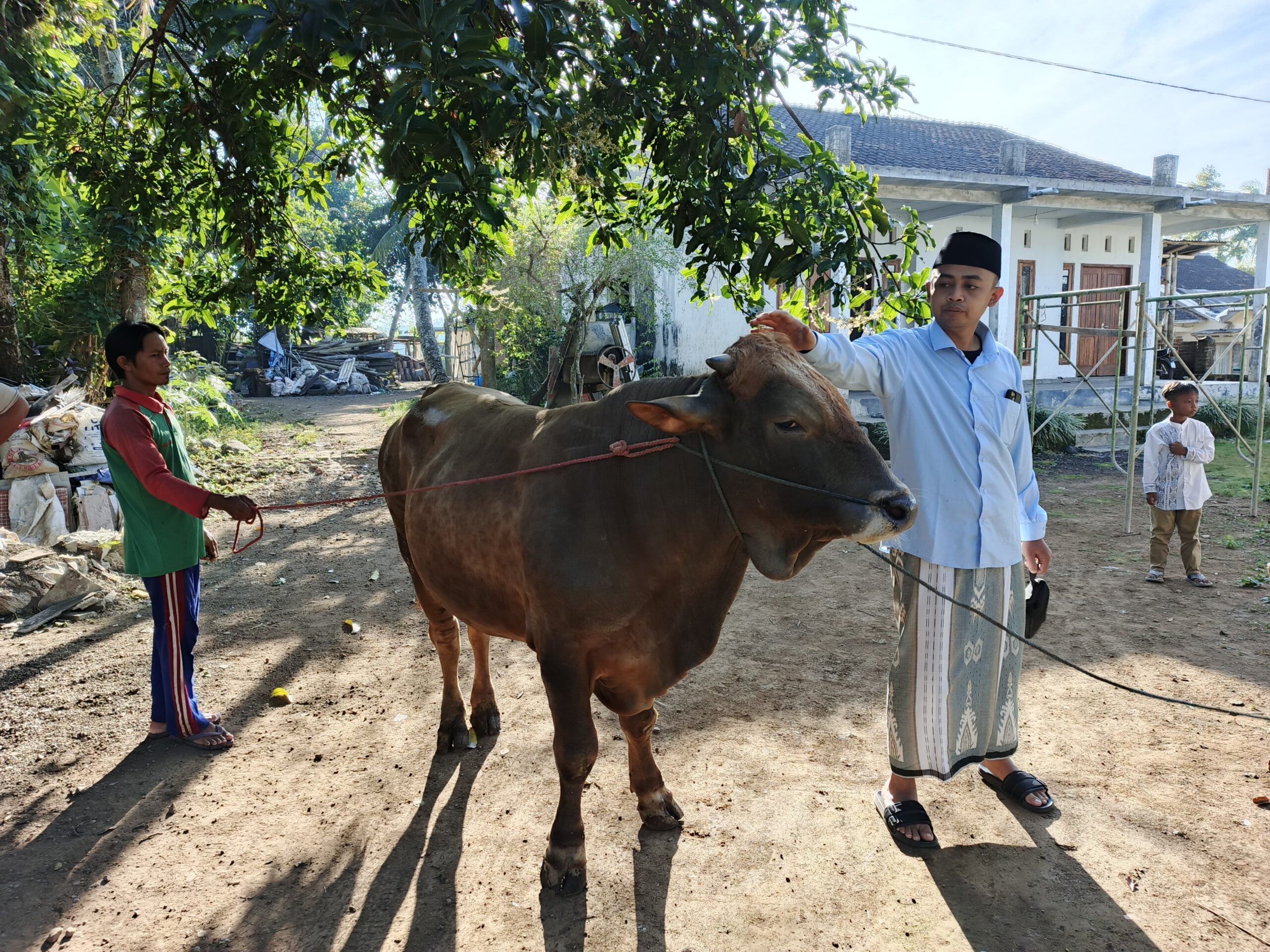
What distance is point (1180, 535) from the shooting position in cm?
681

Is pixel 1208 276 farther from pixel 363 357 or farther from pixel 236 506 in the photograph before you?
pixel 236 506

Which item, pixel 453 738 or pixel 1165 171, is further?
pixel 1165 171

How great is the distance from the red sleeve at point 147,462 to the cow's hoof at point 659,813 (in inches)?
88.8

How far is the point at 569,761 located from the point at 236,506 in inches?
71.1

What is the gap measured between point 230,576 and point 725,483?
582cm

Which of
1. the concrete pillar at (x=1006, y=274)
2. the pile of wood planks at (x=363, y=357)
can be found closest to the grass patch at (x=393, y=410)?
the pile of wood planks at (x=363, y=357)

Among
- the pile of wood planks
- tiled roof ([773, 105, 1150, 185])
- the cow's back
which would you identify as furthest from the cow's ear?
the pile of wood planks

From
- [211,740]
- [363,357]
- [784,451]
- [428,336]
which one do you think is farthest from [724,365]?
[363,357]

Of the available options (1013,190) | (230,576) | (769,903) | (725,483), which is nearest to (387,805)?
(769,903)

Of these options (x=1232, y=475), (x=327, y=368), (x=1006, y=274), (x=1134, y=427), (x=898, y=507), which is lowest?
(x=1232, y=475)

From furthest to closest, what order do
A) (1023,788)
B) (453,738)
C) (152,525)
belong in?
(453,738) < (152,525) < (1023,788)

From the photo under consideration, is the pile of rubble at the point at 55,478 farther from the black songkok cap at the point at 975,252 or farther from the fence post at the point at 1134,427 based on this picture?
the fence post at the point at 1134,427

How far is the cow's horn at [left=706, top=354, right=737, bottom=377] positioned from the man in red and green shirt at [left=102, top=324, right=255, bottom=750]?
2.17 metres

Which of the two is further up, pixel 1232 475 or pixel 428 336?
pixel 428 336
